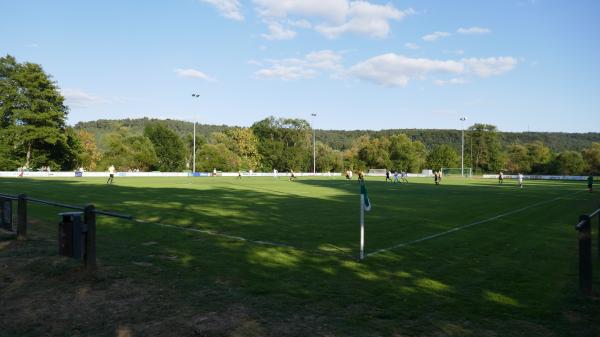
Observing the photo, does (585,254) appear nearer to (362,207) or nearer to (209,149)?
(362,207)

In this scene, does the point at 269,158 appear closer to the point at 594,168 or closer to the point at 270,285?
the point at 594,168

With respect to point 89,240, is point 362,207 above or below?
above

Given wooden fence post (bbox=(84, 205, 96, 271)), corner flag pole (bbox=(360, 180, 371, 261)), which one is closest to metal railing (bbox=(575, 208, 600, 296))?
corner flag pole (bbox=(360, 180, 371, 261))

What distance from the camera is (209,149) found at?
112m

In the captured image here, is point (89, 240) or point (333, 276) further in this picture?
point (333, 276)

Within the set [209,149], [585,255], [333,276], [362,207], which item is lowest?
[333,276]

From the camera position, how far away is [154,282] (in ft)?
23.8

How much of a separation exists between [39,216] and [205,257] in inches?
333

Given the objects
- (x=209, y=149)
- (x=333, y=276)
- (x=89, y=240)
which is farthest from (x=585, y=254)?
(x=209, y=149)

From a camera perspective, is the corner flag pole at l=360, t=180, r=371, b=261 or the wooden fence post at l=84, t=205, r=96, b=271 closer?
the wooden fence post at l=84, t=205, r=96, b=271

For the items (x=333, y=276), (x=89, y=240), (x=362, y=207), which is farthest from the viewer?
(x=362, y=207)

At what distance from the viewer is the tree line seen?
2886 inches

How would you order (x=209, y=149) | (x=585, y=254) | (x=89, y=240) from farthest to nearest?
(x=209, y=149), (x=89, y=240), (x=585, y=254)

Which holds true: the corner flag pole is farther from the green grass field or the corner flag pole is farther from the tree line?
the tree line
